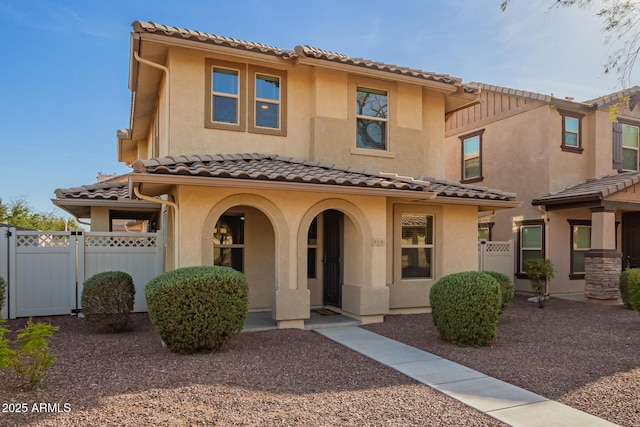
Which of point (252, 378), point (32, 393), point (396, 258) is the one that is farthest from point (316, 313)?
point (32, 393)

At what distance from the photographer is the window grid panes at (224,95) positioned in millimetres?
10602

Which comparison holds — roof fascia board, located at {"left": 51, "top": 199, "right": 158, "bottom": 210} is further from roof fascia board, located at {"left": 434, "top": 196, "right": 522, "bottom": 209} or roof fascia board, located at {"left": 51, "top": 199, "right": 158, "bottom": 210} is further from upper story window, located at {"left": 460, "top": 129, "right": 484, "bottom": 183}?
upper story window, located at {"left": 460, "top": 129, "right": 484, "bottom": 183}

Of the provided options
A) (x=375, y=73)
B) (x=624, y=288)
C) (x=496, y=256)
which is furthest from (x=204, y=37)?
(x=624, y=288)

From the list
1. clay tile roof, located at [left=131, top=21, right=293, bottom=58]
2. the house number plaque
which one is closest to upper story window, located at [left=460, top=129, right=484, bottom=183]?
the house number plaque

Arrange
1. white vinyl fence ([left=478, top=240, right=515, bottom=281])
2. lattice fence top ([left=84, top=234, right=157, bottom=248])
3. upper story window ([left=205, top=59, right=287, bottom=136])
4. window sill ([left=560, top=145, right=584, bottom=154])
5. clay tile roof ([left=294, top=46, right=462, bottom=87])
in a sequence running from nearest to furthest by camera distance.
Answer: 1. upper story window ([left=205, top=59, right=287, bottom=136])
2. clay tile roof ([left=294, top=46, right=462, bottom=87])
3. lattice fence top ([left=84, top=234, right=157, bottom=248])
4. white vinyl fence ([left=478, top=240, right=515, bottom=281])
5. window sill ([left=560, top=145, right=584, bottom=154])

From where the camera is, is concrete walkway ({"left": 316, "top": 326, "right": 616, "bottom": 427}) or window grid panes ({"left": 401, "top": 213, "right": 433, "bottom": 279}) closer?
concrete walkway ({"left": 316, "top": 326, "right": 616, "bottom": 427})

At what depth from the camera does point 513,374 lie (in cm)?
659

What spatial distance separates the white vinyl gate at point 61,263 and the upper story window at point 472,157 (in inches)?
503

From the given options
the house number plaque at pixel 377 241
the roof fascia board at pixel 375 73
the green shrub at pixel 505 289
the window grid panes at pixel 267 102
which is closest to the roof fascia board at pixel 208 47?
the window grid panes at pixel 267 102

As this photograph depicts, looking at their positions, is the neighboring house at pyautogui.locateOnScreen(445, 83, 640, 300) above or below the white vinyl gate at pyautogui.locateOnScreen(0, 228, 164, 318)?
above

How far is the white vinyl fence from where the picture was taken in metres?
15.6

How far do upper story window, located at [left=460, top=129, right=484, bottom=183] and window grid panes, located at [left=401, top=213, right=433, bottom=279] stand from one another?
760cm

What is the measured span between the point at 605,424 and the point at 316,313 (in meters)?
7.06

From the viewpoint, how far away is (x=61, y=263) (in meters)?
11.1
